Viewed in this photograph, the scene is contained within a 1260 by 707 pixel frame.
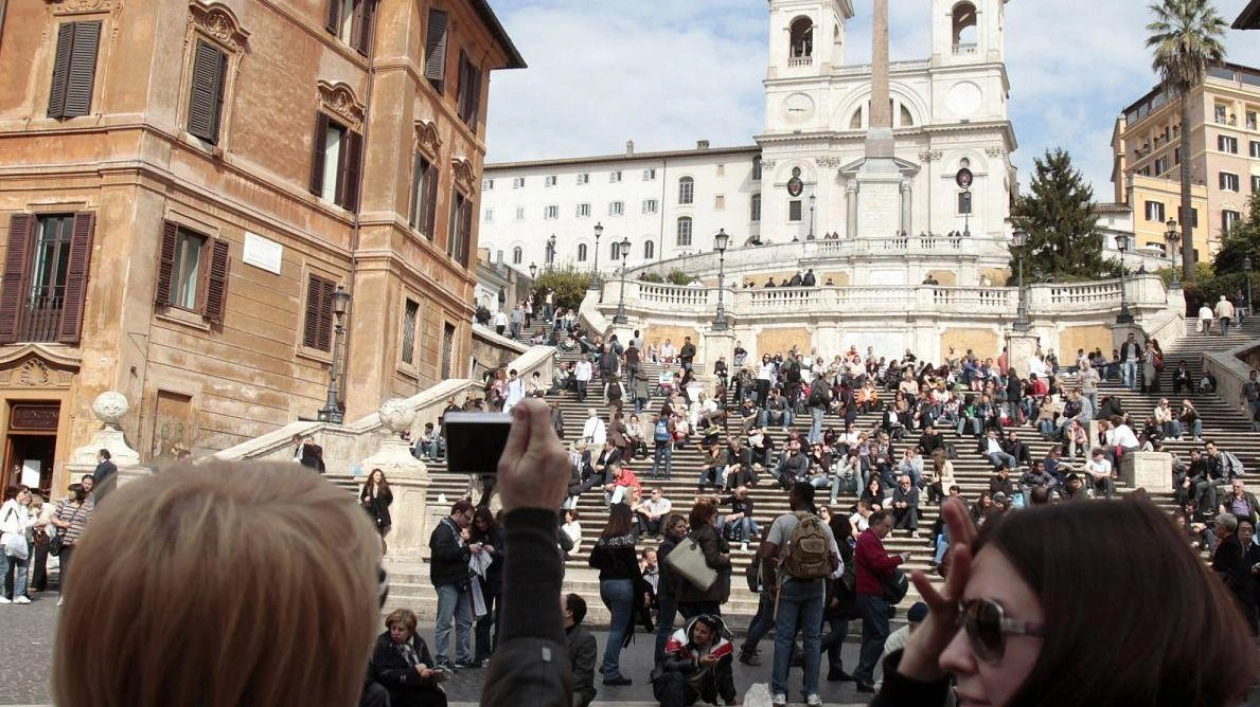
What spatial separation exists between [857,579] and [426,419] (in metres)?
19.0

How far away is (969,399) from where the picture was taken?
30.3 meters

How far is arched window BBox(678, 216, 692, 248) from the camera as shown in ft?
323

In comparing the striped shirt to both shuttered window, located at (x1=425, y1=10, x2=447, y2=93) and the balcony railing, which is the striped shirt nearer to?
the balcony railing

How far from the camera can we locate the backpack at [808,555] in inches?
390

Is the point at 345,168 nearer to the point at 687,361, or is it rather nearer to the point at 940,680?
the point at 687,361

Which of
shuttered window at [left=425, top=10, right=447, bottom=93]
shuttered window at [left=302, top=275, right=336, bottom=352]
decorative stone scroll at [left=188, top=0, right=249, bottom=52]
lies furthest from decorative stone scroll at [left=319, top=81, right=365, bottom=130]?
shuttered window at [left=302, top=275, right=336, bottom=352]

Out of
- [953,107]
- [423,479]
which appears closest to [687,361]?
[423,479]

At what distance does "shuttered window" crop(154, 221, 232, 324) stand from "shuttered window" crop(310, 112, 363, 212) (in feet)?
12.8

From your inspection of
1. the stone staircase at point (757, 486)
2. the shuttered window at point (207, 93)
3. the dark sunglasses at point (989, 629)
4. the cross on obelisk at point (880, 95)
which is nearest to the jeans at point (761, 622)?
the stone staircase at point (757, 486)

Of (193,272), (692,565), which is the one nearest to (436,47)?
(193,272)

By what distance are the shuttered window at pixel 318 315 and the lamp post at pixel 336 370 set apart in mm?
244

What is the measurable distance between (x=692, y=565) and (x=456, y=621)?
7.99 feet

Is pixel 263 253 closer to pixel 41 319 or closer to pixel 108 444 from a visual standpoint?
pixel 41 319

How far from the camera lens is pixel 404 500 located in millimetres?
18359
